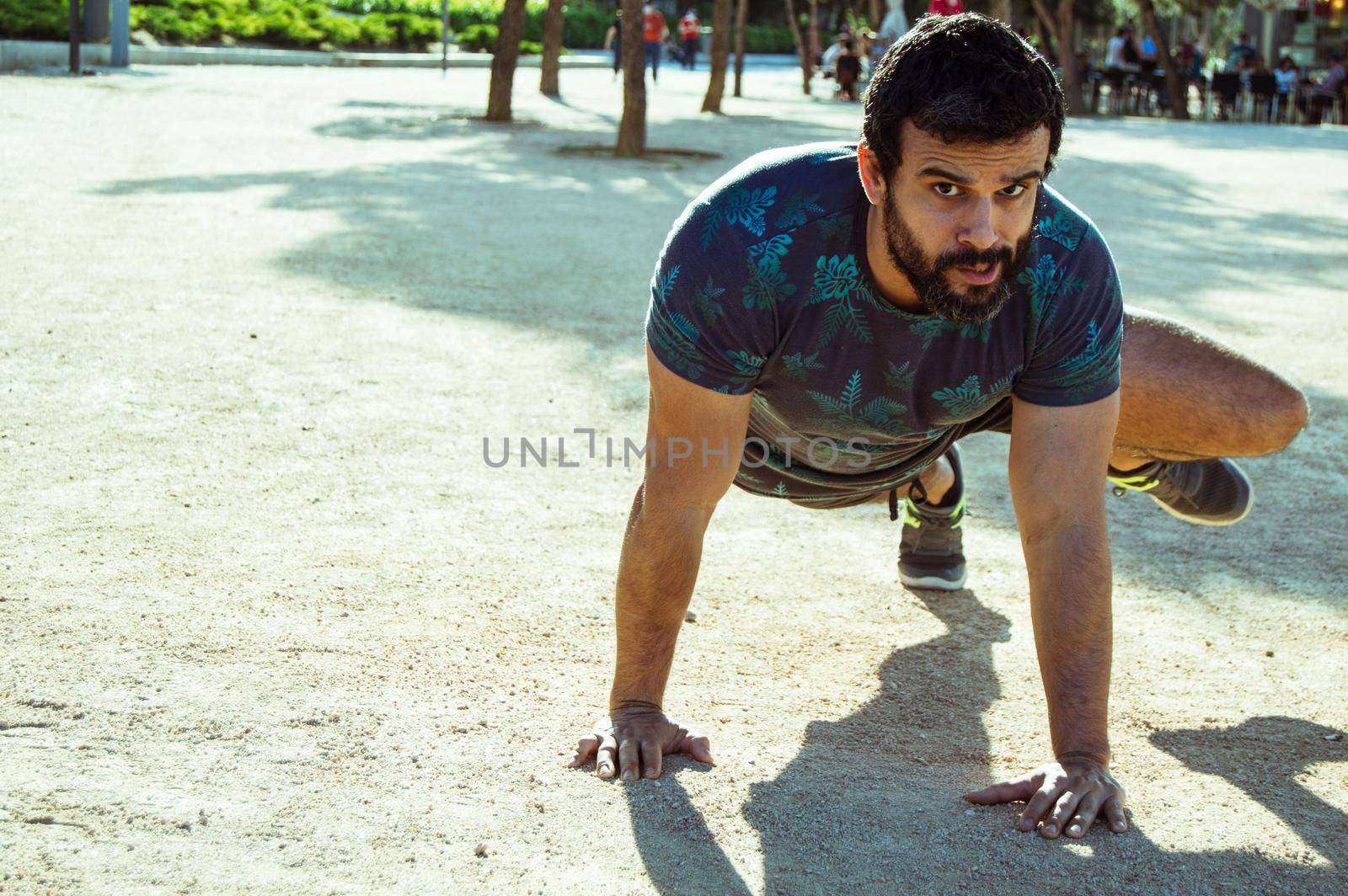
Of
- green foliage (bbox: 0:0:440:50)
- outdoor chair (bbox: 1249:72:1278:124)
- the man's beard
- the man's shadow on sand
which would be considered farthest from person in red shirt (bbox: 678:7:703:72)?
the man's beard

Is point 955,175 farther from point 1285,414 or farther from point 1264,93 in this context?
point 1264,93

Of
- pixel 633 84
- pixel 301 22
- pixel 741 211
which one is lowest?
pixel 741 211

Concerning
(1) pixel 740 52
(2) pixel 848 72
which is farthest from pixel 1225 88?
(1) pixel 740 52

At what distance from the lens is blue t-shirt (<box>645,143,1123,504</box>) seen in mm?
2584

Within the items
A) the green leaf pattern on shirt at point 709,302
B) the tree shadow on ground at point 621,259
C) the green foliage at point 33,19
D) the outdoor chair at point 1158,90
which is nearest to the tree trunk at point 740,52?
the outdoor chair at point 1158,90

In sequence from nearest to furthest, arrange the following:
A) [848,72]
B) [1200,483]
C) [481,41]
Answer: [1200,483] → [848,72] → [481,41]

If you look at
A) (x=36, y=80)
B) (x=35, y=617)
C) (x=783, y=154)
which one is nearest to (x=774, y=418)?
(x=783, y=154)

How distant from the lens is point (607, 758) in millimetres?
2705

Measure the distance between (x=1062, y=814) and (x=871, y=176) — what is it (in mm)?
1179

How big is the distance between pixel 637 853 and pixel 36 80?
Result: 16239 millimetres

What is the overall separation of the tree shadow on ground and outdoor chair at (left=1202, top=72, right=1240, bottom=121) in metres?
11.0

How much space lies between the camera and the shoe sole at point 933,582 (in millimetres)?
3859

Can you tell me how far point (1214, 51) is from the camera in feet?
168

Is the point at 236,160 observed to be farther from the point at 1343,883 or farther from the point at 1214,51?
the point at 1214,51
